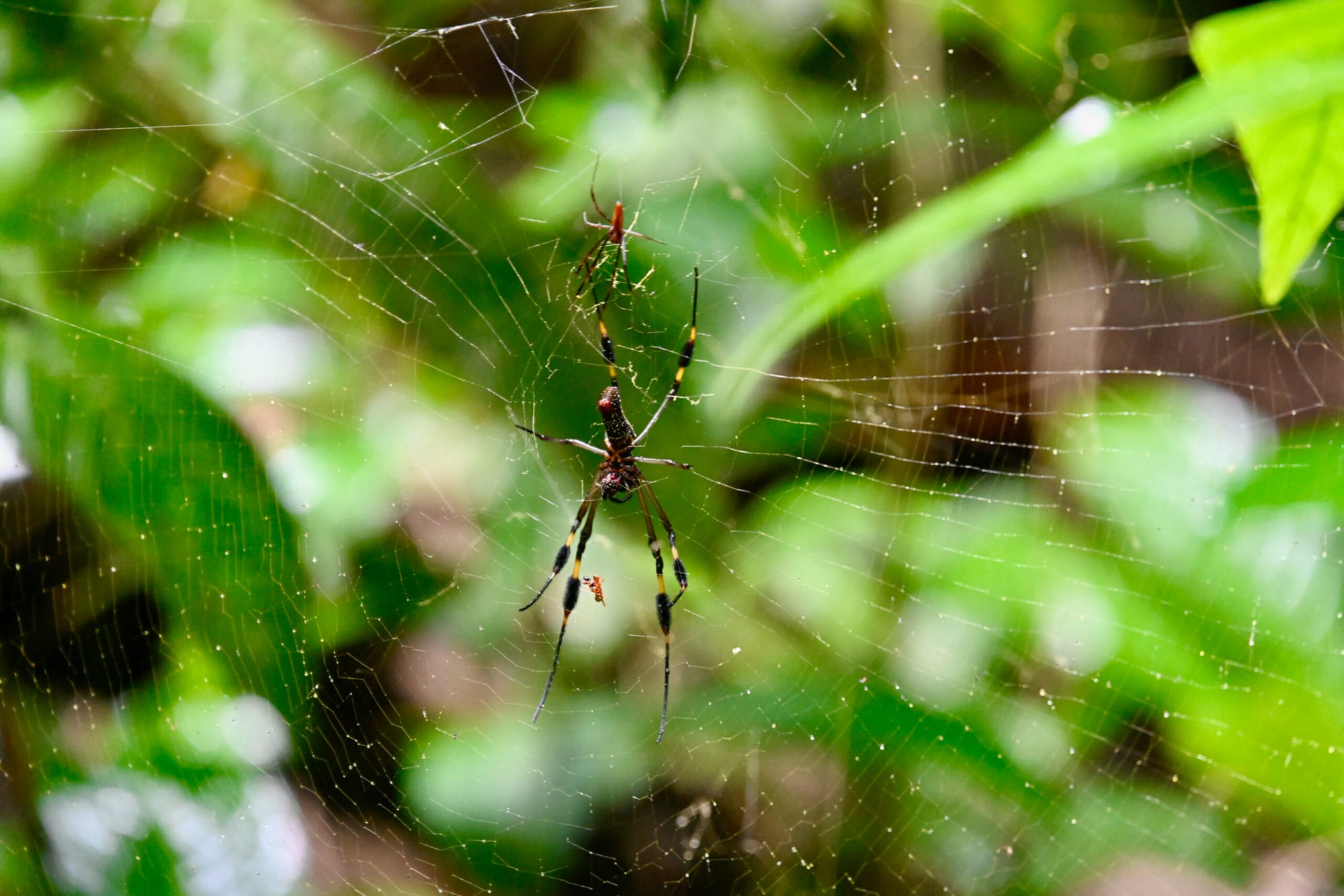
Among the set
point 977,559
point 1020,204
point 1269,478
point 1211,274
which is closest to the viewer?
point 1020,204

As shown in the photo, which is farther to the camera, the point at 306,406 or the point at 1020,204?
the point at 306,406

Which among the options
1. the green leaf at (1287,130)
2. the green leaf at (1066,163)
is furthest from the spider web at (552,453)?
the green leaf at (1287,130)

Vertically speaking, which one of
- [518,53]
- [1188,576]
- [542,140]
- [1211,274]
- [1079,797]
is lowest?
[1079,797]

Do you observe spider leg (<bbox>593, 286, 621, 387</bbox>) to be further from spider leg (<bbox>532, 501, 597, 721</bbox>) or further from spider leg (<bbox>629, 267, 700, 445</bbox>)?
spider leg (<bbox>532, 501, 597, 721</bbox>)

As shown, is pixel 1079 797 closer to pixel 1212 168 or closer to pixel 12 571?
pixel 1212 168

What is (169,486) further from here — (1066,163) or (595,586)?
(1066,163)

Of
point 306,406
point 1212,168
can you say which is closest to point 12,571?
point 306,406
